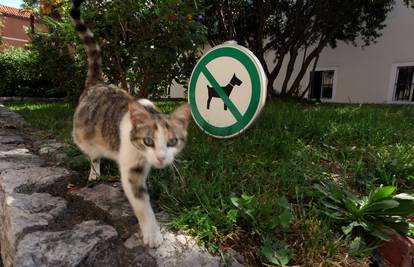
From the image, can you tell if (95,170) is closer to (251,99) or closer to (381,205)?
(251,99)

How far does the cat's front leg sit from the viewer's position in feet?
5.94

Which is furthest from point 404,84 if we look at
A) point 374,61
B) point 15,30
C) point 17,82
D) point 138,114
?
point 15,30

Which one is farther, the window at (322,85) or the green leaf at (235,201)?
the window at (322,85)

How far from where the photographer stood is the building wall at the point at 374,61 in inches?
478

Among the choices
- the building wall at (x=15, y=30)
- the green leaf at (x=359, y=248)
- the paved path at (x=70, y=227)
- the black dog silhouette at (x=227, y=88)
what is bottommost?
the green leaf at (x=359, y=248)

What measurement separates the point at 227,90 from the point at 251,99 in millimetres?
285

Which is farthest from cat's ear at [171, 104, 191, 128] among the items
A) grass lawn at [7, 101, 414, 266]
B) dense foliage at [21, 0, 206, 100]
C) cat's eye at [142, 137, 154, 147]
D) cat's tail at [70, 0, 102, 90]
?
dense foliage at [21, 0, 206, 100]

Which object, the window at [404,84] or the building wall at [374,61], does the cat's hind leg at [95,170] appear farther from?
the window at [404,84]

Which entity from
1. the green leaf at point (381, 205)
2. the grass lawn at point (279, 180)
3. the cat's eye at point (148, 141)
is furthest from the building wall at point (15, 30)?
the green leaf at point (381, 205)

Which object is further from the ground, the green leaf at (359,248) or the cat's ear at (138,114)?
the cat's ear at (138,114)

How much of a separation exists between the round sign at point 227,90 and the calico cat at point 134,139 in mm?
802

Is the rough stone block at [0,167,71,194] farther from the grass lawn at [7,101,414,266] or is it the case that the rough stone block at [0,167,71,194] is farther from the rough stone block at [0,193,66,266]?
the grass lawn at [7,101,414,266]

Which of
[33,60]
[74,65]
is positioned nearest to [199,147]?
[74,65]

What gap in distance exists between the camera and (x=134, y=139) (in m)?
2.01
